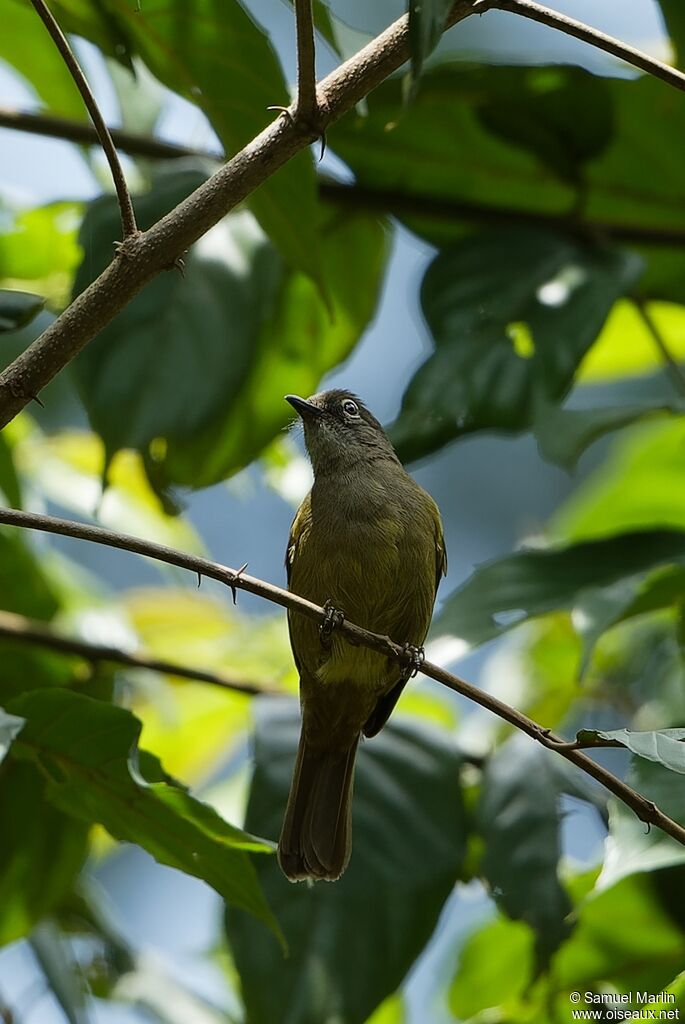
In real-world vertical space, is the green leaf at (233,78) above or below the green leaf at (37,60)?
below

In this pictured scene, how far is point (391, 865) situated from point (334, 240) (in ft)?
6.17

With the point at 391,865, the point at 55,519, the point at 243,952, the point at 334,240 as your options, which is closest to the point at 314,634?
the point at 391,865

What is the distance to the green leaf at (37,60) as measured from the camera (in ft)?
11.2

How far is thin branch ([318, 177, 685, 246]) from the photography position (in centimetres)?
389

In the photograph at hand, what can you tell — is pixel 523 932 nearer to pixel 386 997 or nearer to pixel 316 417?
pixel 386 997

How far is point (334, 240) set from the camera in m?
3.87

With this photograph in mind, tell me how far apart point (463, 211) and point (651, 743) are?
2417mm

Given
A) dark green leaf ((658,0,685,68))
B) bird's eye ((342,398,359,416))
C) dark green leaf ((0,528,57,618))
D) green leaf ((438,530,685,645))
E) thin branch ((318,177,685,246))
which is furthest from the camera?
bird's eye ((342,398,359,416))

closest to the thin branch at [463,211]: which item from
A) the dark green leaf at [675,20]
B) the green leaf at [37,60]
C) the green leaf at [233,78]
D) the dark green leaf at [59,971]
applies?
the dark green leaf at [675,20]

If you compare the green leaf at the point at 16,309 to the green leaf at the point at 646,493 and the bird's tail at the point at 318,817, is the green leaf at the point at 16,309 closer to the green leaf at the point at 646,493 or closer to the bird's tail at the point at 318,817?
the bird's tail at the point at 318,817

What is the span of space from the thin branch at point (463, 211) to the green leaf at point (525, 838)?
1.62m

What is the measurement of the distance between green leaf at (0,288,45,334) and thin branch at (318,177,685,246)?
1.82 metres

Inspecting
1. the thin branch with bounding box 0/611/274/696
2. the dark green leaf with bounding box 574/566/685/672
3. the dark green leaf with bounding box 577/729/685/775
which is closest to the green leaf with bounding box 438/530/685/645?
the dark green leaf with bounding box 574/566/685/672

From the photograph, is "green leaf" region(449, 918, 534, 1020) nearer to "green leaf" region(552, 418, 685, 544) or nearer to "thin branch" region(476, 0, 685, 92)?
"green leaf" region(552, 418, 685, 544)
